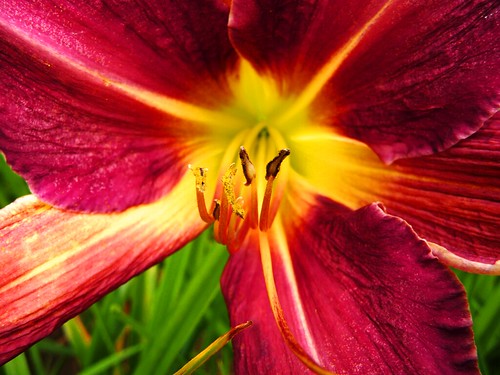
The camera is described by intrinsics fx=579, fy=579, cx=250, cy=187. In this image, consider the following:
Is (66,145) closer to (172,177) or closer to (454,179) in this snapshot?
(172,177)

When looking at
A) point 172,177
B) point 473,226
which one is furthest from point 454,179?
point 172,177

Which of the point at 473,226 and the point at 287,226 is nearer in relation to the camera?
the point at 473,226

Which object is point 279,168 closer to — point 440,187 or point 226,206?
point 226,206

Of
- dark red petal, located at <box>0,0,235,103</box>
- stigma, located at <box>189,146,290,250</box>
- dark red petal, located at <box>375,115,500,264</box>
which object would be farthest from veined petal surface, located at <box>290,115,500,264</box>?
dark red petal, located at <box>0,0,235,103</box>

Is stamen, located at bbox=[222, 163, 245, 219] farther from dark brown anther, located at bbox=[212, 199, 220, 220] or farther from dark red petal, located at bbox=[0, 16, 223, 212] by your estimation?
dark red petal, located at bbox=[0, 16, 223, 212]

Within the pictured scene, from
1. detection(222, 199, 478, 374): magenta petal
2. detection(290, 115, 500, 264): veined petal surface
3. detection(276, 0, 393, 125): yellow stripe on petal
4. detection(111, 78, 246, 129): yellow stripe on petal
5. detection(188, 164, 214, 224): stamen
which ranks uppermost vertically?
detection(111, 78, 246, 129): yellow stripe on petal

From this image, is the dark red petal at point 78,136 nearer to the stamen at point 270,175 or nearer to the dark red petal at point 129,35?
the dark red petal at point 129,35

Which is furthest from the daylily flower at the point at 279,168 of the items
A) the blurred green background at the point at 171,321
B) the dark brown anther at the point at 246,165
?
the blurred green background at the point at 171,321
